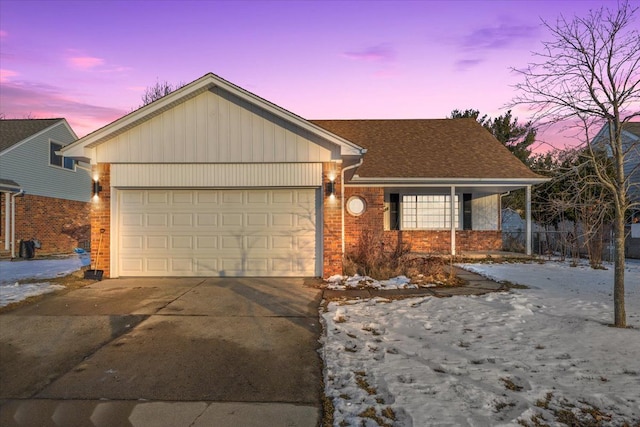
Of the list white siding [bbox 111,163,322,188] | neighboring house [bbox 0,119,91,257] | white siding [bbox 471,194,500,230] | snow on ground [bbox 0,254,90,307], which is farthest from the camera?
neighboring house [bbox 0,119,91,257]

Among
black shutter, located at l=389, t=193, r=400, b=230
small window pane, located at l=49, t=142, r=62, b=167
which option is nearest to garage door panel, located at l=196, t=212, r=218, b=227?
black shutter, located at l=389, t=193, r=400, b=230

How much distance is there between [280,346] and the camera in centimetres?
532

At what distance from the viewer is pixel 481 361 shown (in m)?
4.70

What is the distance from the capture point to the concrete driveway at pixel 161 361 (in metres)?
3.65

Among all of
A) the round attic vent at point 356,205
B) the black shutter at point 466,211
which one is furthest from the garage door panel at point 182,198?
the black shutter at point 466,211

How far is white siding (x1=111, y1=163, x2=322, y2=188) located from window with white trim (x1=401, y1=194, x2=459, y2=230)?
807cm

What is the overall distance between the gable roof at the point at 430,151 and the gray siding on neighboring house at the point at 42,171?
1401 cm

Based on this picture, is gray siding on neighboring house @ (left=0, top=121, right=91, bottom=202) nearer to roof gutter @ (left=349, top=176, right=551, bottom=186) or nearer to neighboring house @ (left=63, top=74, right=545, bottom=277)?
neighboring house @ (left=63, top=74, right=545, bottom=277)

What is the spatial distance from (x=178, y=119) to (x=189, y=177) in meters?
1.42

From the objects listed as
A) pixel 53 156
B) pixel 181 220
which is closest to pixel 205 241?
pixel 181 220

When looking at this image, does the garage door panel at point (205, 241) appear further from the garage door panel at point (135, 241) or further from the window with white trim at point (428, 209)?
the window with white trim at point (428, 209)

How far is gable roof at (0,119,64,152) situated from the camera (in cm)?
1911

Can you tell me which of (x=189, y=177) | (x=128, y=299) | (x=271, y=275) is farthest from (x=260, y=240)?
(x=128, y=299)

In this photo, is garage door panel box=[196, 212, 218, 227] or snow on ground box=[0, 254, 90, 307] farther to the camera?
garage door panel box=[196, 212, 218, 227]
